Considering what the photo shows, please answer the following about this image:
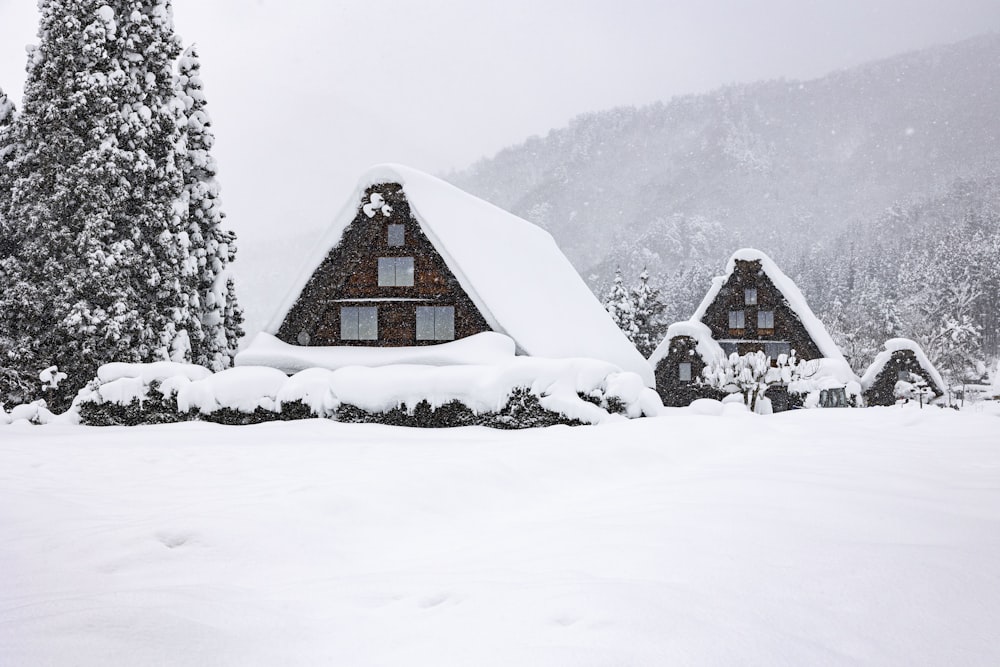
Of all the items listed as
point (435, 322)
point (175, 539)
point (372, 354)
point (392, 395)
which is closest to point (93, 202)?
point (372, 354)

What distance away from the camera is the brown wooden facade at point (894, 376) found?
4053 cm

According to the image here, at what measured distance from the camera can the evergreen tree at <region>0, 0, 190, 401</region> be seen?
2223 cm

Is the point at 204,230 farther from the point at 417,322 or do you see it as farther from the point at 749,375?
the point at 749,375

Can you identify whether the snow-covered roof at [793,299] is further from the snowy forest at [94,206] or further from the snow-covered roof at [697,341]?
the snowy forest at [94,206]

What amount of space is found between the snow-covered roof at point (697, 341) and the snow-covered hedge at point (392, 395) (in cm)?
2297

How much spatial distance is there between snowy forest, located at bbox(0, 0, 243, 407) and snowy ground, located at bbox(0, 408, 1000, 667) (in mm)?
15378

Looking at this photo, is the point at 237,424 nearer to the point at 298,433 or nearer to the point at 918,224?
the point at 298,433

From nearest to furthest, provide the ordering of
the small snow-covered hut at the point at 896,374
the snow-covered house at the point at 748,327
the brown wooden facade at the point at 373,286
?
1. the brown wooden facade at the point at 373,286
2. the snow-covered house at the point at 748,327
3. the small snow-covered hut at the point at 896,374

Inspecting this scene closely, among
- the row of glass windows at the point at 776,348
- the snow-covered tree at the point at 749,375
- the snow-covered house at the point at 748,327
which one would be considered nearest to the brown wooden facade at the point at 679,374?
the snow-covered house at the point at 748,327

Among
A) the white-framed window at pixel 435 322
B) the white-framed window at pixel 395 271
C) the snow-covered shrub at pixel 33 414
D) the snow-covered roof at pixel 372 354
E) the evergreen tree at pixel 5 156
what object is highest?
the evergreen tree at pixel 5 156

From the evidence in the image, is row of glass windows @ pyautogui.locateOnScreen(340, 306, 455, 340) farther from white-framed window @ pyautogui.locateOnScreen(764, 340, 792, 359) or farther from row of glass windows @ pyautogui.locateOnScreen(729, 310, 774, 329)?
white-framed window @ pyautogui.locateOnScreen(764, 340, 792, 359)

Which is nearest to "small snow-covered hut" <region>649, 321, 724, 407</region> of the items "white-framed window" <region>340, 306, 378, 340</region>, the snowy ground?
"white-framed window" <region>340, 306, 378, 340</region>

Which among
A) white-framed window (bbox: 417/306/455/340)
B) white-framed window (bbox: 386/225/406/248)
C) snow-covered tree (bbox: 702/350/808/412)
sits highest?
white-framed window (bbox: 386/225/406/248)

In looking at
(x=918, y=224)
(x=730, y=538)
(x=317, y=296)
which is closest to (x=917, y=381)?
(x=317, y=296)
